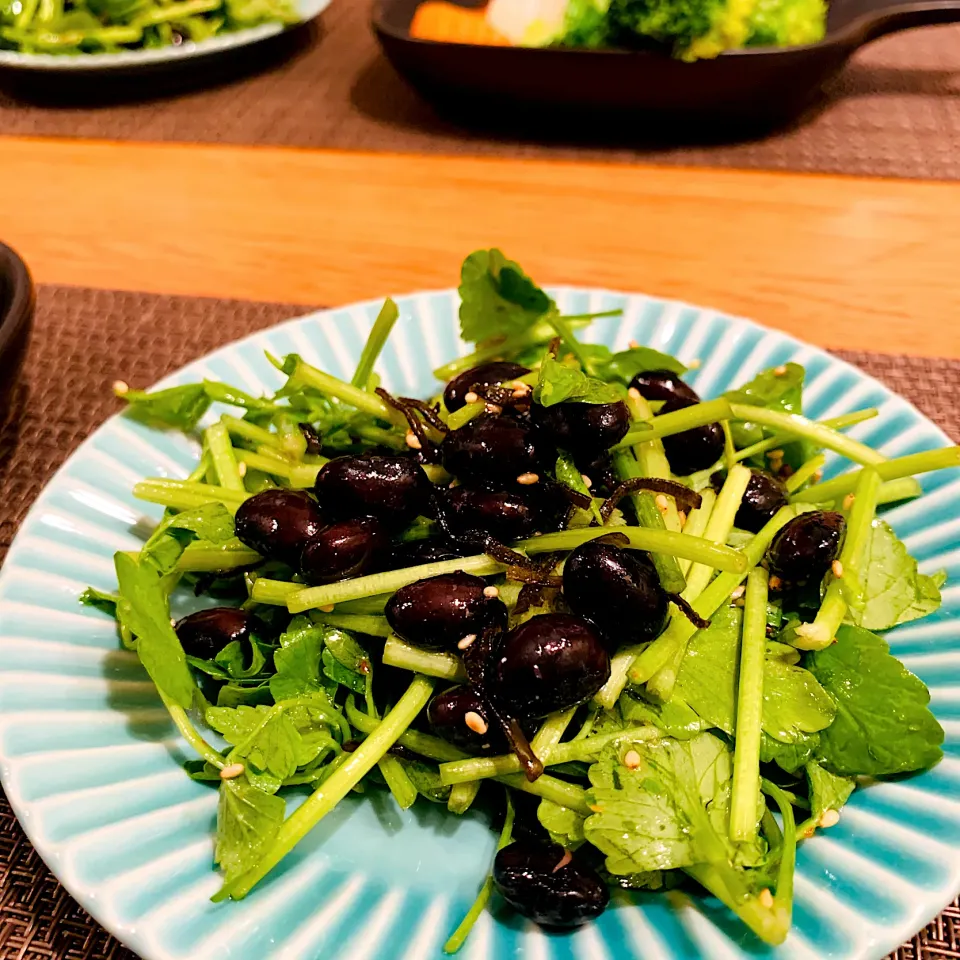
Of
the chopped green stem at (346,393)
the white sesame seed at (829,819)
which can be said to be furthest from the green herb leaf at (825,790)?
the chopped green stem at (346,393)

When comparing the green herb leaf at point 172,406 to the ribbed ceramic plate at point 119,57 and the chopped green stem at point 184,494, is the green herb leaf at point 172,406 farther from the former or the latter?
the ribbed ceramic plate at point 119,57

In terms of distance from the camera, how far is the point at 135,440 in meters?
1.47

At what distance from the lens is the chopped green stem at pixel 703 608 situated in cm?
107

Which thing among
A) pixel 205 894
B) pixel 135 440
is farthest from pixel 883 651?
pixel 135 440

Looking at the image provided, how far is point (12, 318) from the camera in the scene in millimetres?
1459

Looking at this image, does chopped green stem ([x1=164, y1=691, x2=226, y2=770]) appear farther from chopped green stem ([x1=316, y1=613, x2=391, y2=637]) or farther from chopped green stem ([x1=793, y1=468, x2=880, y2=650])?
chopped green stem ([x1=793, y1=468, x2=880, y2=650])

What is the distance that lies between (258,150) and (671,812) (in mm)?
2560

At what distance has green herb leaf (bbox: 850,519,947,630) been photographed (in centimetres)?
119

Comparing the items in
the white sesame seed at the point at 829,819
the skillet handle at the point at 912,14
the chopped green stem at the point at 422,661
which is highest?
the skillet handle at the point at 912,14

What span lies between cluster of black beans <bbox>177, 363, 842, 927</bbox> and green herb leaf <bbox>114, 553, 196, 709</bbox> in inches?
2.4

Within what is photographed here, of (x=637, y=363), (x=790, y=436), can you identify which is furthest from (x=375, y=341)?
(x=790, y=436)

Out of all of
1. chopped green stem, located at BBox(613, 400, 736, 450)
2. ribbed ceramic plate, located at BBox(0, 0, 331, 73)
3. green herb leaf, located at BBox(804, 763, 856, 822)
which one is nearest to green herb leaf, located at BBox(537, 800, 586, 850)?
green herb leaf, located at BBox(804, 763, 856, 822)

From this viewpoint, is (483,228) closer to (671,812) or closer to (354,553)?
(354,553)

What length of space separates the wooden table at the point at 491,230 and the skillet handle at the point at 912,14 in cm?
60
